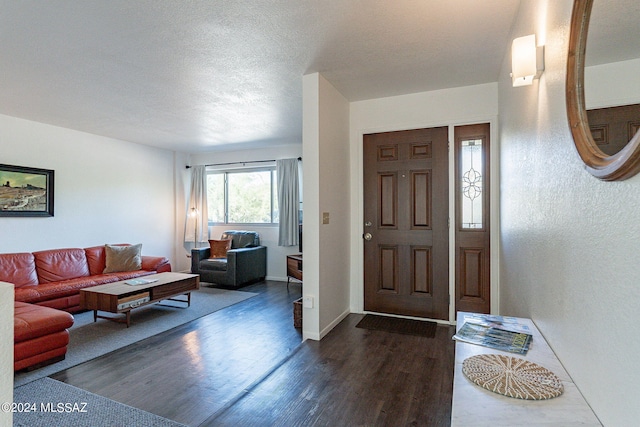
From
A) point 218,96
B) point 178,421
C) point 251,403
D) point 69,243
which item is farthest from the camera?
point 69,243

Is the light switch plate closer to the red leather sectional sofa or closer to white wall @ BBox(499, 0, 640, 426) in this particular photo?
white wall @ BBox(499, 0, 640, 426)

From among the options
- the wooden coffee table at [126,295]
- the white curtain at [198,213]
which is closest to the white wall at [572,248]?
the wooden coffee table at [126,295]

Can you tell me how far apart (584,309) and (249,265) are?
5172 millimetres

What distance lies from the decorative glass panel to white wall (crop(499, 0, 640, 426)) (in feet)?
4.31

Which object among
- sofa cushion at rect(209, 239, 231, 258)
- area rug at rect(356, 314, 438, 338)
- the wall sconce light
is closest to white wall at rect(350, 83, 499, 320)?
area rug at rect(356, 314, 438, 338)

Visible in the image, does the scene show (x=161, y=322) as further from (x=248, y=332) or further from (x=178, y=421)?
(x=178, y=421)

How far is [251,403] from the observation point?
200cm

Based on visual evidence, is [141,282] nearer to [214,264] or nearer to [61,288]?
[61,288]

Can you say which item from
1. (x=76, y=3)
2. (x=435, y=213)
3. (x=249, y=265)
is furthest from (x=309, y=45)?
(x=249, y=265)

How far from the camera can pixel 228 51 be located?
2.56m

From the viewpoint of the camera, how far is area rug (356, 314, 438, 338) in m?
3.13

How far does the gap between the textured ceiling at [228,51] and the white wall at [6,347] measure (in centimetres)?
186

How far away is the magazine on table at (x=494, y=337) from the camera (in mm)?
1287

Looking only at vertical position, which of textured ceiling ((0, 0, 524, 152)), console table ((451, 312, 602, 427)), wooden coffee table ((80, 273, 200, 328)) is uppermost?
textured ceiling ((0, 0, 524, 152))
